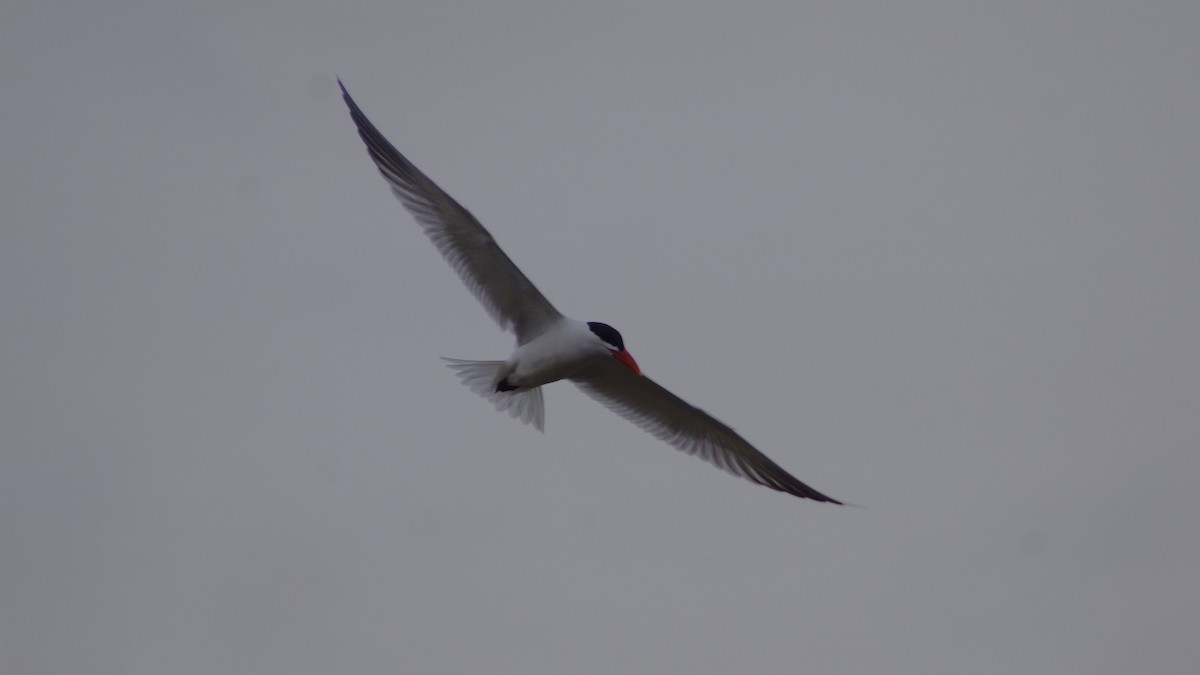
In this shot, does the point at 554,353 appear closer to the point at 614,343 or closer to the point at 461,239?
the point at 614,343

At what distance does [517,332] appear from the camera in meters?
10.7

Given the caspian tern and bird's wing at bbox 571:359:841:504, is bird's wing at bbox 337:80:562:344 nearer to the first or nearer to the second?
the caspian tern

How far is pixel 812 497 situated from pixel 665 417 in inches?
58.0

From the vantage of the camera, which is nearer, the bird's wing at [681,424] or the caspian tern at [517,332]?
the caspian tern at [517,332]

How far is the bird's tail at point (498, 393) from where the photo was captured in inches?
426

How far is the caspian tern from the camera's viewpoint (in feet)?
33.6

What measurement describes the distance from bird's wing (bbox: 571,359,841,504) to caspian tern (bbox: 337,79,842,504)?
13 mm

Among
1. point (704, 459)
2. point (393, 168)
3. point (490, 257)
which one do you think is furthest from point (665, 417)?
point (393, 168)

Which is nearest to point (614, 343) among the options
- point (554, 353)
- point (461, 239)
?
point (554, 353)

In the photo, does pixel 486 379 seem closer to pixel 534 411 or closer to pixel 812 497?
pixel 534 411

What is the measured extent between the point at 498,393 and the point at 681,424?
178cm

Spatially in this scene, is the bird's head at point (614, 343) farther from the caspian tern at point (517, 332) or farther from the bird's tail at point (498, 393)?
the bird's tail at point (498, 393)

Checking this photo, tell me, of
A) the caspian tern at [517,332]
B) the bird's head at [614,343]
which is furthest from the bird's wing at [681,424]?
the bird's head at [614,343]

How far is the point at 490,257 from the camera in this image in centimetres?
1032
